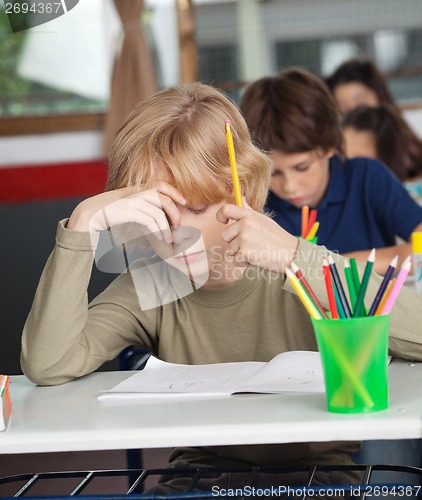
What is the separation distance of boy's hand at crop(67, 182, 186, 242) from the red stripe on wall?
10.5 feet

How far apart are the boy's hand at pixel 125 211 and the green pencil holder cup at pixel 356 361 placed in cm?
37

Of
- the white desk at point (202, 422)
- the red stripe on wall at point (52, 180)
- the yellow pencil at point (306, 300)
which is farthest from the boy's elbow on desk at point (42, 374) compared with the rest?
the red stripe on wall at point (52, 180)

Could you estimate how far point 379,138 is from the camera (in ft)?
10.1

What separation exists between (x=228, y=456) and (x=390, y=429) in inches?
18.5

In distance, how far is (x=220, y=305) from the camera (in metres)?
1.31

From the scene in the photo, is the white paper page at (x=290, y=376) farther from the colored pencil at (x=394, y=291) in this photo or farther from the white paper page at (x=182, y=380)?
the colored pencil at (x=394, y=291)

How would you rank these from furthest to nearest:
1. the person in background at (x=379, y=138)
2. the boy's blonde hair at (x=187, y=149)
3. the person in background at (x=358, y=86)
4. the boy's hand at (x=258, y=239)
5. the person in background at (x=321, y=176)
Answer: the person in background at (x=358, y=86) < the person in background at (x=379, y=138) < the person in background at (x=321, y=176) < the boy's blonde hair at (x=187, y=149) < the boy's hand at (x=258, y=239)

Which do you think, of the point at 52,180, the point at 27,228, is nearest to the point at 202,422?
the point at 27,228

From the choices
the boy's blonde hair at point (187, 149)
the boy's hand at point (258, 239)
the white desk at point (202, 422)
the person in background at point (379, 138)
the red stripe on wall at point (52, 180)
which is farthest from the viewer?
the red stripe on wall at point (52, 180)

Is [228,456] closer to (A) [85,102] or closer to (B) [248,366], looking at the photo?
(B) [248,366]

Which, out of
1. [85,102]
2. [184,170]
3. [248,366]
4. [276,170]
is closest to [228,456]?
[248,366]

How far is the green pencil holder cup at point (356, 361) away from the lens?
32.7 inches

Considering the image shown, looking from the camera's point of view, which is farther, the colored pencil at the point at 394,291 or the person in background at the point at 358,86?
the person in background at the point at 358,86

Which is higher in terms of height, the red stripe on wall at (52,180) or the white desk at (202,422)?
the white desk at (202,422)
